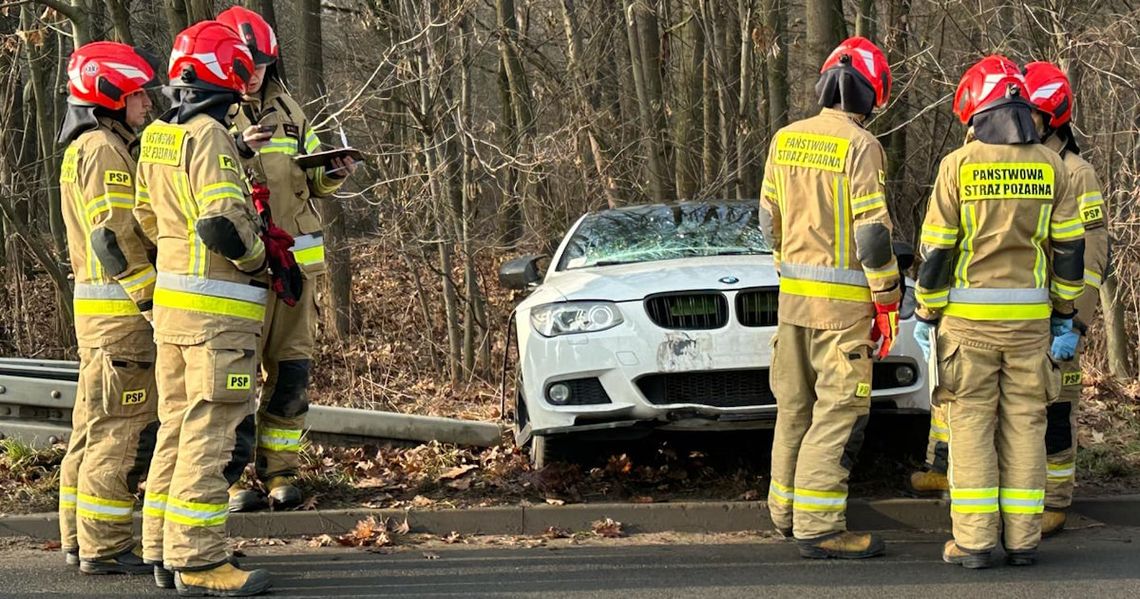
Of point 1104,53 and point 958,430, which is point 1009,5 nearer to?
point 1104,53

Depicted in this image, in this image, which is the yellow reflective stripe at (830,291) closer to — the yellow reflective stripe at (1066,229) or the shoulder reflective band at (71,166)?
the yellow reflective stripe at (1066,229)

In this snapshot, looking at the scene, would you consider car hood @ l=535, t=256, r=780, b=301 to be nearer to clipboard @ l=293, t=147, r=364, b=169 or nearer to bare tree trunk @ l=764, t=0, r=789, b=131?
clipboard @ l=293, t=147, r=364, b=169

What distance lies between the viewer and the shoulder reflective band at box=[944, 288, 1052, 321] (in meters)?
5.34

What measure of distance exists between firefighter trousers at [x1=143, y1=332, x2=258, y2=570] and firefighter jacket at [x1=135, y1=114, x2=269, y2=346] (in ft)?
0.29

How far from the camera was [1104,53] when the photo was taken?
9.48 m

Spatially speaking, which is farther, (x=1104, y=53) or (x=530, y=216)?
(x=530, y=216)

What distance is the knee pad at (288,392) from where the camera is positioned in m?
6.38

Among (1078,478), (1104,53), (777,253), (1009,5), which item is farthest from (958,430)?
(1009,5)

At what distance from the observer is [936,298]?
5.43 meters

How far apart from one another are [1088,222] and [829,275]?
1.30m

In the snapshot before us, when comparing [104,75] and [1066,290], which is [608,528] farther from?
[104,75]

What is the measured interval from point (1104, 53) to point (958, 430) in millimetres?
5316

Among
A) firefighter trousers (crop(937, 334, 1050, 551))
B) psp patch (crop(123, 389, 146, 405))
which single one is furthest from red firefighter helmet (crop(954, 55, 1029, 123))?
psp patch (crop(123, 389, 146, 405))

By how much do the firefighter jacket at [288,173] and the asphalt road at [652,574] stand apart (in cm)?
160
